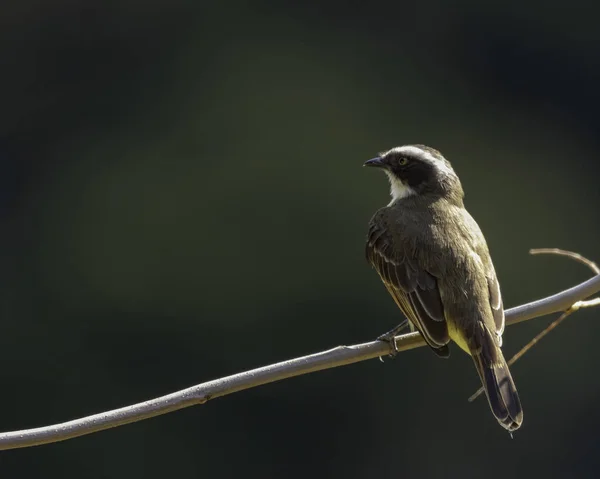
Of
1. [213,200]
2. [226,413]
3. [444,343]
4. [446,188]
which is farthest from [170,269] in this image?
[444,343]

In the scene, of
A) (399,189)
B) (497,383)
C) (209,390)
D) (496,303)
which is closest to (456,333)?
(496,303)

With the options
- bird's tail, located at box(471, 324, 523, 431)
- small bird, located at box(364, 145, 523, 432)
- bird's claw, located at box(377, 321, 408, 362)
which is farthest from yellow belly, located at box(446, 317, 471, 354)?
bird's claw, located at box(377, 321, 408, 362)

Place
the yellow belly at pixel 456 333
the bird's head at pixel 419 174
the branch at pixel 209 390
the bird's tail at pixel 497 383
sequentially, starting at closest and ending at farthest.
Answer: the branch at pixel 209 390
the bird's tail at pixel 497 383
the yellow belly at pixel 456 333
the bird's head at pixel 419 174

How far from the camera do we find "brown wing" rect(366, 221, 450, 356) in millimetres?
5953

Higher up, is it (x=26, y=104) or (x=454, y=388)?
(x=26, y=104)

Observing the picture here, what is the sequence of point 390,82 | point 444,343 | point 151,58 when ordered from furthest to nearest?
point 151,58, point 390,82, point 444,343

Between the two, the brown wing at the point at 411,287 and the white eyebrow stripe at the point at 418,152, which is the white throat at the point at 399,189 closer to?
the white eyebrow stripe at the point at 418,152

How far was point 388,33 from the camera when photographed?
703 inches

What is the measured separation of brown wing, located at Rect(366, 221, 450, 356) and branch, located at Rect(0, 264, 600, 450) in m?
0.72

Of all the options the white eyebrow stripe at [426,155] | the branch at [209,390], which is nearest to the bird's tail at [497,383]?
the branch at [209,390]

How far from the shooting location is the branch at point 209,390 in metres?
4.43

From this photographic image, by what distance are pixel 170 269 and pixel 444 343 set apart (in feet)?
34.3

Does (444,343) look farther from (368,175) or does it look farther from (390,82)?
(390,82)

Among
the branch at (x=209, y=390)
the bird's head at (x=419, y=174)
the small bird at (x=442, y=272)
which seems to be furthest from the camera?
the bird's head at (x=419, y=174)
